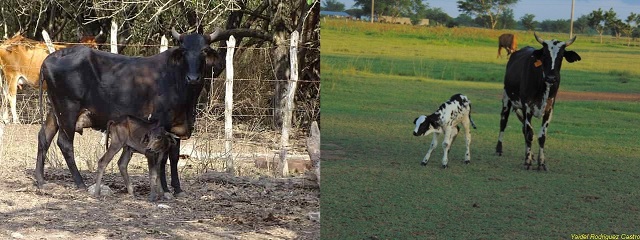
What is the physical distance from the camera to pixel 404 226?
322 cm

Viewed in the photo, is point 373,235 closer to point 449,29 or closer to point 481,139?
point 481,139

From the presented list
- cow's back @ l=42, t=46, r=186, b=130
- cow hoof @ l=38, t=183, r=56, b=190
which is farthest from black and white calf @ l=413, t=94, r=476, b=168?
cow hoof @ l=38, t=183, r=56, b=190

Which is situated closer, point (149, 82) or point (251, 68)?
point (149, 82)

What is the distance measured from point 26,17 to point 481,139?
20.7 metres

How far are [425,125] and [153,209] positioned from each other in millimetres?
6089

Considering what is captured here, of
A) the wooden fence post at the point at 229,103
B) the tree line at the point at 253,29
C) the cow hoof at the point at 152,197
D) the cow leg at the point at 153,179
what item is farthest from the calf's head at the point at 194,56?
the tree line at the point at 253,29

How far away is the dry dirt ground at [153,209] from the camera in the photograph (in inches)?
299

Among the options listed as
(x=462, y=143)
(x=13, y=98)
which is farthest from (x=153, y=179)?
(x=13, y=98)

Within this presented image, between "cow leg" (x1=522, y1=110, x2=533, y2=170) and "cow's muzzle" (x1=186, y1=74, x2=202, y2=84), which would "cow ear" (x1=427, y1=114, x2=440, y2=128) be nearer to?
"cow leg" (x1=522, y1=110, x2=533, y2=170)

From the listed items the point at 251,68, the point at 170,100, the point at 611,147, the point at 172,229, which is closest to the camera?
the point at 611,147

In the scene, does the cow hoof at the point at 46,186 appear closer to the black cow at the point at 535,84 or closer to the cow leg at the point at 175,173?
the cow leg at the point at 175,173

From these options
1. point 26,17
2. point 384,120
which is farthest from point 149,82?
point 26,17

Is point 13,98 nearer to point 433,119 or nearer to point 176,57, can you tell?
point 176,57

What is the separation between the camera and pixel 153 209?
902 centimetres
